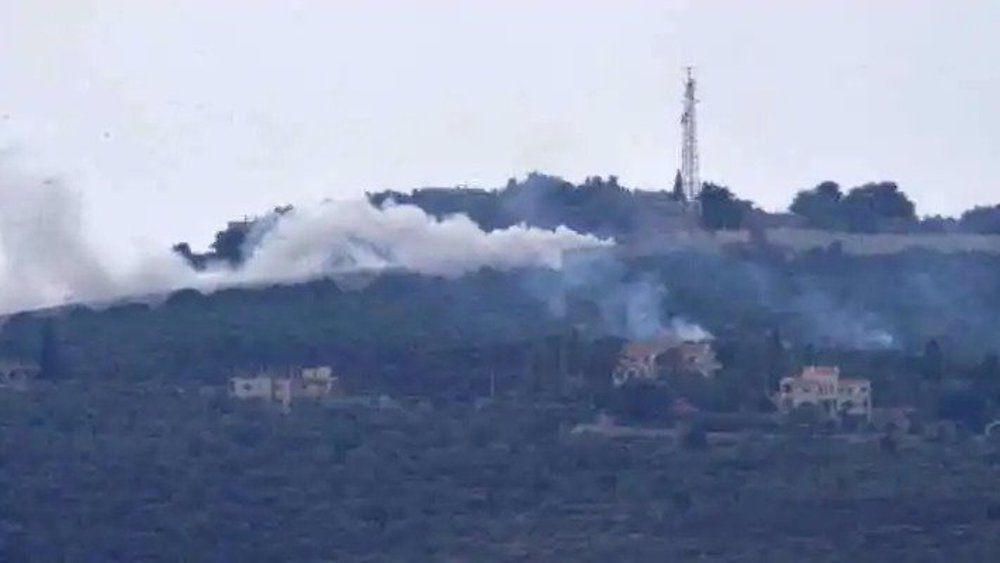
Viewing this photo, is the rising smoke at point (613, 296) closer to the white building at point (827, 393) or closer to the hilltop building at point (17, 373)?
the white building at point (827, 393)

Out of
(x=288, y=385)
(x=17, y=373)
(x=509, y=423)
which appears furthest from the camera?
(x=17, y=373)

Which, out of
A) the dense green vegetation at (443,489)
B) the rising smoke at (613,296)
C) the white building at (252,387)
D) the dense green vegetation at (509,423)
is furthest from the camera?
the rising smoke at (613,296)

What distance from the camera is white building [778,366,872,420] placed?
104 metres

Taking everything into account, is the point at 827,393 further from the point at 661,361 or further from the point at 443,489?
the point at 443,489

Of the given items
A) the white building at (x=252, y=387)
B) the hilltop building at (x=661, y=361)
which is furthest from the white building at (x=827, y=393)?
the white building at (x=252, y=387)

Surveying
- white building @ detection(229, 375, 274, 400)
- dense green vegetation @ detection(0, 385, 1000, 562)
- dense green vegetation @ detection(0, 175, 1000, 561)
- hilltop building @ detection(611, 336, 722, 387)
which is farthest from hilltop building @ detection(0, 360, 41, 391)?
hilltop building @ detection(611, 336, 722, 387)

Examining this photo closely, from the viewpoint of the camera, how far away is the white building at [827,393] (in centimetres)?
10438

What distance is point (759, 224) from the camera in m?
127

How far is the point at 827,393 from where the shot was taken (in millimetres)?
105125

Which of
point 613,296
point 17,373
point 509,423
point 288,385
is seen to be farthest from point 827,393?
point 17,373

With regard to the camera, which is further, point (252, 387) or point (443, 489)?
point (252, 387)

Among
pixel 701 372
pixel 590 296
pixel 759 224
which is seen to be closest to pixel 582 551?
pixel 701 372

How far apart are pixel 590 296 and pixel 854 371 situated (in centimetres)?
1065

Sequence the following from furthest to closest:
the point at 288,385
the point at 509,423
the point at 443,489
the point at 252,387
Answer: the point at 252,387 < the point at 288,385 < the point at 509,423 < the point at 443,489
